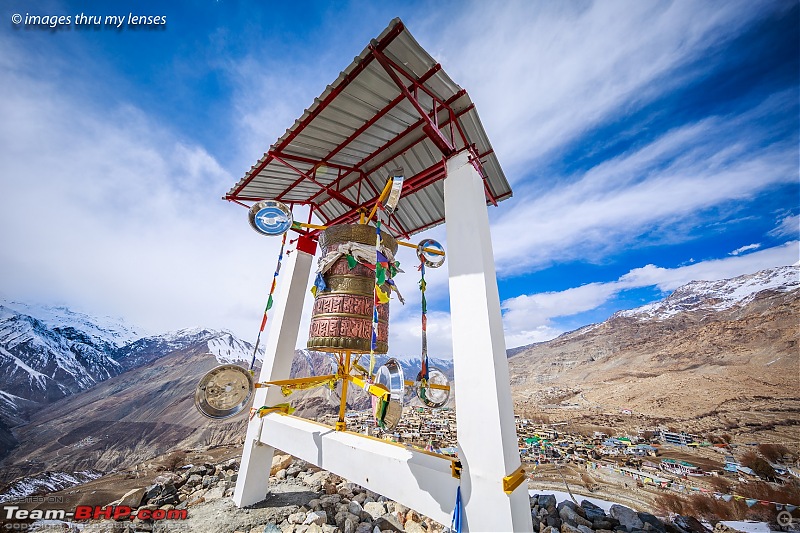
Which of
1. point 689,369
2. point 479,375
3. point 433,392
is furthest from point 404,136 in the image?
point 689,369

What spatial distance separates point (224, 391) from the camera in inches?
131

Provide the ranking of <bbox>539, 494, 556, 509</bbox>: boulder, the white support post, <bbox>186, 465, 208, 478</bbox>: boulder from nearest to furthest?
the white support post < <bbox>539, 494, 556, 509</bbox>: boulder < <bbox>186, 465, 208, 478</bbox>: boulder

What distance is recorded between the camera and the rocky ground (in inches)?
168

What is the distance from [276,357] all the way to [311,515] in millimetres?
2780

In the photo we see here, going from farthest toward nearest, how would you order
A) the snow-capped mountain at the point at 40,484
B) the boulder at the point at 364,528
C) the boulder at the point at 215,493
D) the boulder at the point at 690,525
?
the snow-capped mountain at the point at 40,484, the boulder at the point at 215,493, the boulder at the point at 690,525, the boulder at the point at 364,528

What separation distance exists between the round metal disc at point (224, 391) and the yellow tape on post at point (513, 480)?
3016 millimetres

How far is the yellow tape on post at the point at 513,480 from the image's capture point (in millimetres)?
2330

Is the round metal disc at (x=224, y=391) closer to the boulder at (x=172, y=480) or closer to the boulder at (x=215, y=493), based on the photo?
the boulder at (x=215, y=493)

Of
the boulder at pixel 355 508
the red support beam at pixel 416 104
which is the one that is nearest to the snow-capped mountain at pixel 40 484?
the boulder at pixel 355 508

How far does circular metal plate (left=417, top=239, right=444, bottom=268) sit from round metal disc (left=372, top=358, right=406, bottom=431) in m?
2.11

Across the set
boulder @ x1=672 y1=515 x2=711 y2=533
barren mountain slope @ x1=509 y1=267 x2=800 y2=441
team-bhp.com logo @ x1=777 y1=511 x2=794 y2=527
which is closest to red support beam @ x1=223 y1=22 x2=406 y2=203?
boulder @ x1=672 y1=515 x2=711 y2=533

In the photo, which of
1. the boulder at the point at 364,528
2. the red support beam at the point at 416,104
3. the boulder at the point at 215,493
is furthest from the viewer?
the boulder at the point at 215,493

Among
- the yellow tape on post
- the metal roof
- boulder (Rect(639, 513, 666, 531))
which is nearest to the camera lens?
the yellow tape on post

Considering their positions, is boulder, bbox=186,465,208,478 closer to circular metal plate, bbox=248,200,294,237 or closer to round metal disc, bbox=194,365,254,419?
round metal disc, bbox=194,365,254,419
